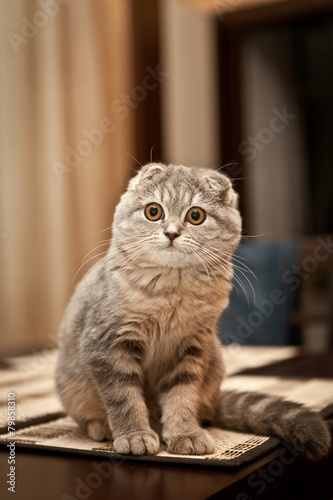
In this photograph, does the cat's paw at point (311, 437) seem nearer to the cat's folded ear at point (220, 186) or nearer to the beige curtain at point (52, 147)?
the cat's folded ear at point (220, 186)

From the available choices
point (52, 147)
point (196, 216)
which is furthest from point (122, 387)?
point (52, 147)

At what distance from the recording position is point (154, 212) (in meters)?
1.12

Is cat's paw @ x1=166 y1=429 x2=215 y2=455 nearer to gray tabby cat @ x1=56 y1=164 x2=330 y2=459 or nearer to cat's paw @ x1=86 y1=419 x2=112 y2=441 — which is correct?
gray tabby cat @ x1=56 y1=164 x2=330 y2=459

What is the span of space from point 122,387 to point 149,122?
303 centimetres

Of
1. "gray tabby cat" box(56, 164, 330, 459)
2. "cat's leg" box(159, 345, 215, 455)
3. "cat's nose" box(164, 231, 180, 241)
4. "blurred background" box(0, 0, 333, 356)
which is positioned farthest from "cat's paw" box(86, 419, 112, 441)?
"blurred background" box(0, 0, 333, 356)

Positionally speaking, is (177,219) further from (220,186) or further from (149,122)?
(149,122)

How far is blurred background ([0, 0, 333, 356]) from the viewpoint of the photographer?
320cm

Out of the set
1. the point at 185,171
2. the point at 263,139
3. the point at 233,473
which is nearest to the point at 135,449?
the point at 233,473

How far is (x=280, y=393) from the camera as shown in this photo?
58.1 inches

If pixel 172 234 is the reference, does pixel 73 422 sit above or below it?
below

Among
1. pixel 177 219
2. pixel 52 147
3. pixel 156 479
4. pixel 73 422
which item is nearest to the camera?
pixel 156 479

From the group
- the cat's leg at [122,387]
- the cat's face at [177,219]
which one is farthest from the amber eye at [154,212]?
the cat's leg at [122,387]

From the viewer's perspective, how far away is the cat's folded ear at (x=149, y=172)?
117cm

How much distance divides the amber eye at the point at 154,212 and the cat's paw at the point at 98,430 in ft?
1.36
